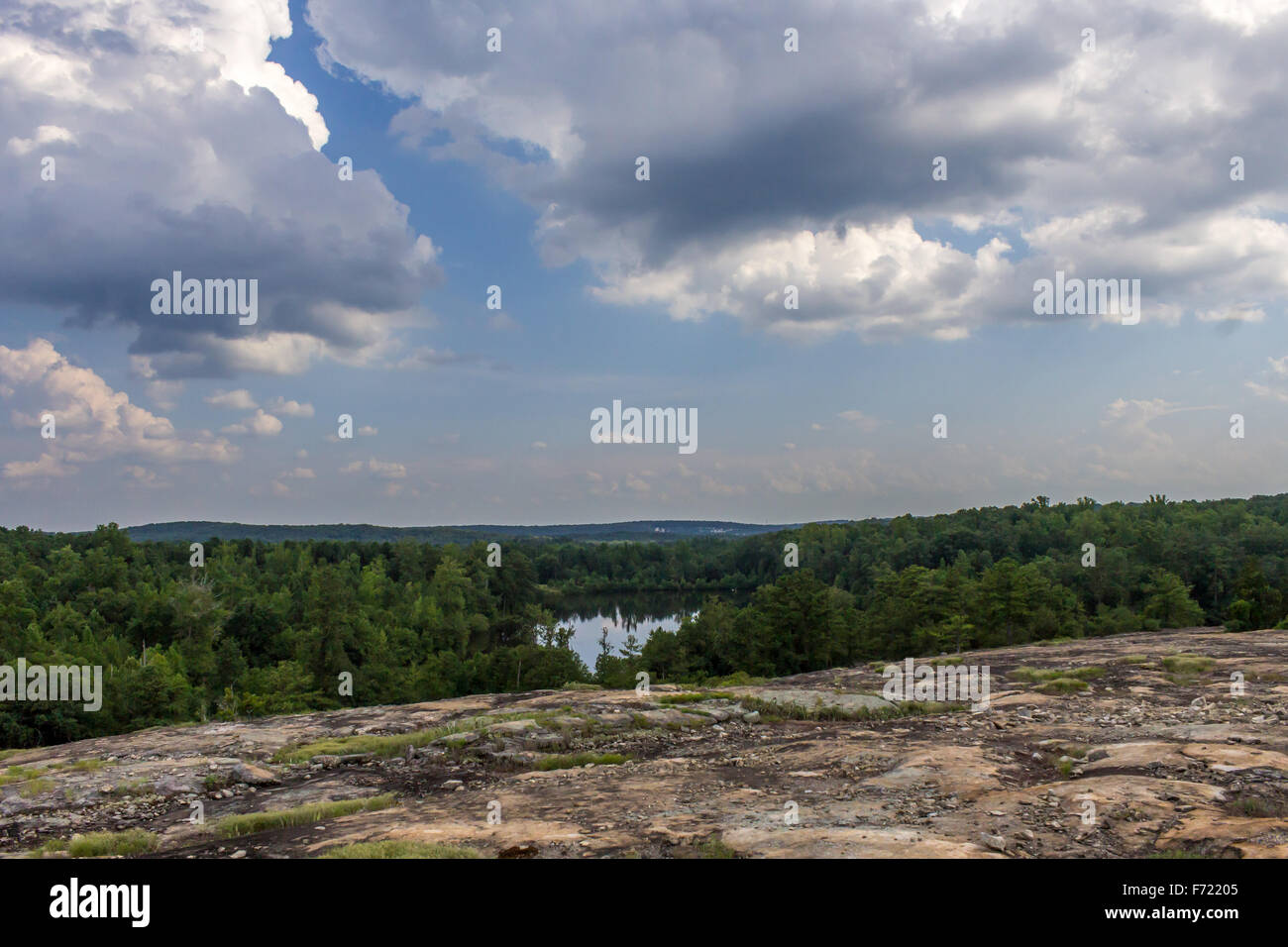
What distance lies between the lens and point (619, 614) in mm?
131625

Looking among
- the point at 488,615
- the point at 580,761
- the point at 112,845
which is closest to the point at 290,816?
the point at 112,845

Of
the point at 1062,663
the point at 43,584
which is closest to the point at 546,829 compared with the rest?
the point at 1062,663

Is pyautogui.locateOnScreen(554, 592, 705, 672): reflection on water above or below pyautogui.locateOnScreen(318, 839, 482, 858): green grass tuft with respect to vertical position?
below

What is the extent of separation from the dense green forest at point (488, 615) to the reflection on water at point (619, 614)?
10767mm

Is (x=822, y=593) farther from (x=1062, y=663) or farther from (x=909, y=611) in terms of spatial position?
(x=1062, y=663)

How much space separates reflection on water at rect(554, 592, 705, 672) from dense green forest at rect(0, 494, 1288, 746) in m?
10.8

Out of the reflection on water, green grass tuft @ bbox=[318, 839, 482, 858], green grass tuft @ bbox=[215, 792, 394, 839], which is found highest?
green grass tuft @ bbox=[318, 839, 482, 858]

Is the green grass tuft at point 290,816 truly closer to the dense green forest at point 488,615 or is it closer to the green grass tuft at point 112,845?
the green grass tuft at point 112,845

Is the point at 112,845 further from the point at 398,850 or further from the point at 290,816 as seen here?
the point at 398,850

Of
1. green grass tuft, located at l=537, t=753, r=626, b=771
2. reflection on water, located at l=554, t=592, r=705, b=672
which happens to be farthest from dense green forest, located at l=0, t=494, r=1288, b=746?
green grass tuft, located at l=537, t=753, r=626, b=771

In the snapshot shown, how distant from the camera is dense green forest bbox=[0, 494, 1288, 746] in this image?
173 ft

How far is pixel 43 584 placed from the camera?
87.2m

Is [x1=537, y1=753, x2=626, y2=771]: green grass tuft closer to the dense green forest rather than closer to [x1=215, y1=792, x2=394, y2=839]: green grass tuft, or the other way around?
[x1=215, y1=792, x2=394, y2=839]: green grass tuft

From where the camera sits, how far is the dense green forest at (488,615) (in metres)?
52.6
